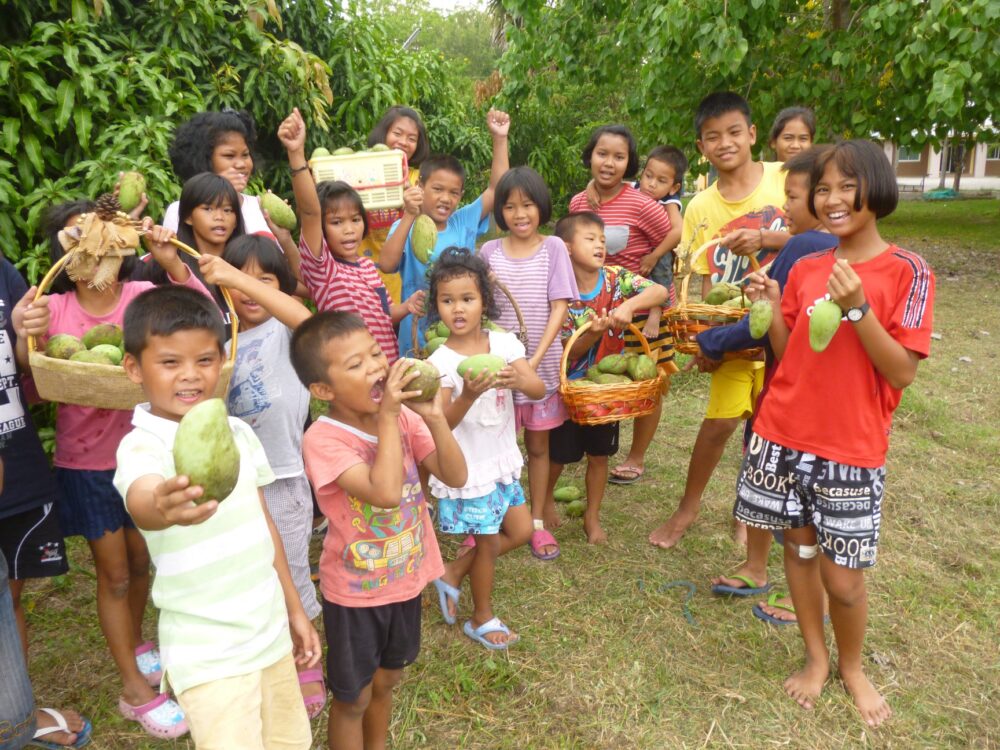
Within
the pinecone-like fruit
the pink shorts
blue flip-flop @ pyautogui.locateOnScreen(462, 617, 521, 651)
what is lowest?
blue flip-flop @ pyautogui.locateOnScreen(462, 617, 521, 651)

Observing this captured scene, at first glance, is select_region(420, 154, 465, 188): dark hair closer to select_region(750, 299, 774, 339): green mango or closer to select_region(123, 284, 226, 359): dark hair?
select_region(750, 299, 774, 339): green mango

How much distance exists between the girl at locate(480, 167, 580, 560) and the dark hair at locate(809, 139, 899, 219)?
57.4 inches

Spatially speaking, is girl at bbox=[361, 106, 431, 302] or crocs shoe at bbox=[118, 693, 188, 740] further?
girl at bbox=[361, 106, 431, 302]

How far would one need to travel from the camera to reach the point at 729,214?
3.71 metres

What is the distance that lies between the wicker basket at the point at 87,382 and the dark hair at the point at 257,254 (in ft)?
1.95

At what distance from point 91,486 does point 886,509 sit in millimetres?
4181

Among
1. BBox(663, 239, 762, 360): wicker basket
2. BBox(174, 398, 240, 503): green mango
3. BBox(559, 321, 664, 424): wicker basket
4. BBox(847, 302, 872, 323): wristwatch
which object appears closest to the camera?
BBox(174, 398, 240, 503): green mango

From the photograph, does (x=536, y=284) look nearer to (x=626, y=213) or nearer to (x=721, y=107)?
(x=626, y=213)

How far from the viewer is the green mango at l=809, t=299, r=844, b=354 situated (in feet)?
7.61

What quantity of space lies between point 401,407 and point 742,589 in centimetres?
219

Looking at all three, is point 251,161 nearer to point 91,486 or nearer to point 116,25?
point 91,486

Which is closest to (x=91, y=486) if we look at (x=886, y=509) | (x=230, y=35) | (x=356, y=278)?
(x=356, y=278)

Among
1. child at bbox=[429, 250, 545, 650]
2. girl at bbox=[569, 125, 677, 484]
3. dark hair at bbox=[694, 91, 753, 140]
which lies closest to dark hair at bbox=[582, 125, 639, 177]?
girl at bbox=[569, 125, 677, 484]

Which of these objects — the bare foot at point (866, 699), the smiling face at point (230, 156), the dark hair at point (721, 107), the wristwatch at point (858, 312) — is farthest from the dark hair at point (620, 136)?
the bare foot at point (866, 699)
